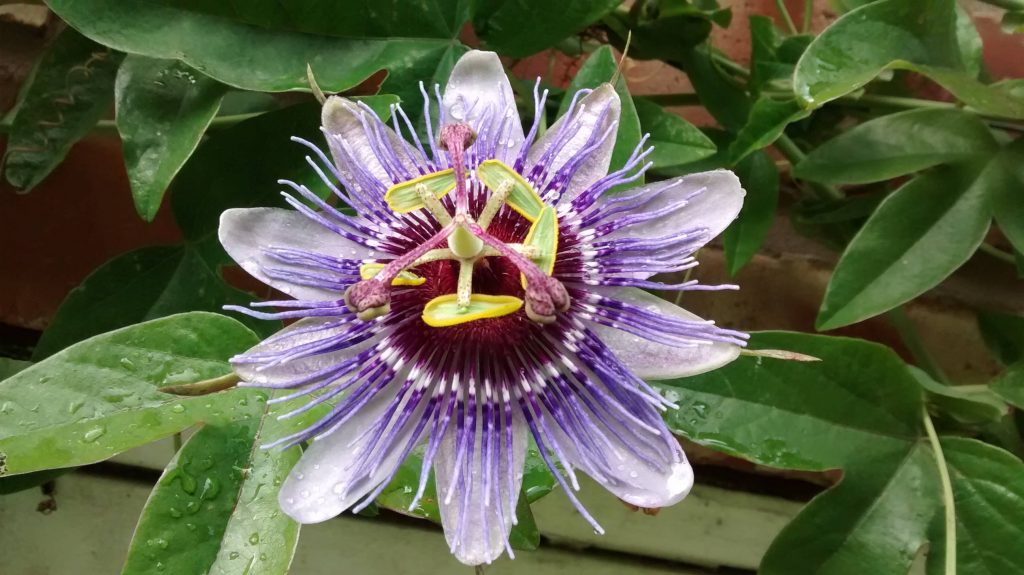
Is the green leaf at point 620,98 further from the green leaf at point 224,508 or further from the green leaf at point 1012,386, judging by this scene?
the green leaf at point 1012,386

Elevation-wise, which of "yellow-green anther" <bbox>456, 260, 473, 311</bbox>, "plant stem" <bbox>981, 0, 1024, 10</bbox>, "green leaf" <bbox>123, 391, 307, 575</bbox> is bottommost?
"green leaf" <bbox>123, 391, 307, 575</bbox>

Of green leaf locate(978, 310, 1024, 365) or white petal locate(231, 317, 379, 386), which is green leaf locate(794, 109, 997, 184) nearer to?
green leaf locate(978, 310, 1024, 365)

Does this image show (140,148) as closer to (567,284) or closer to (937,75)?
(567,284)

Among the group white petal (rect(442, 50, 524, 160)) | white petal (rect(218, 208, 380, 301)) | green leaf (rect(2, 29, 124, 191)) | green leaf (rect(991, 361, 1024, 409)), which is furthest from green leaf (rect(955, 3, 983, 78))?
green leaf (rect(2, 29, 124, 191))

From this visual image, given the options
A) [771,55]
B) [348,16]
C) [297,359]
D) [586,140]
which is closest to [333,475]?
[297,359]

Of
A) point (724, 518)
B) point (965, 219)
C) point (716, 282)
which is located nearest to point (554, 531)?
point (724, 518)
